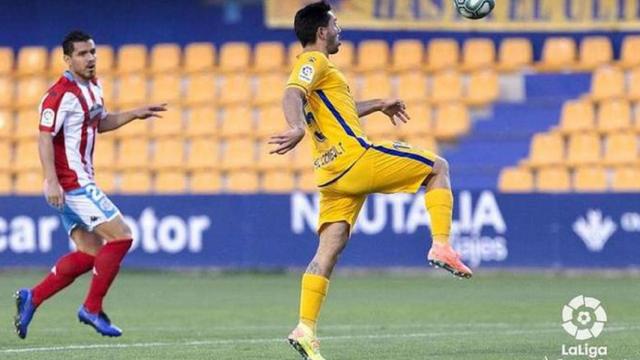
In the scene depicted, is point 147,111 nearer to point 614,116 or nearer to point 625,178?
point 625,178

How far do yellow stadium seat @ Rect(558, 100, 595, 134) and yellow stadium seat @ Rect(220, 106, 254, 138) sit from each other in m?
4.21

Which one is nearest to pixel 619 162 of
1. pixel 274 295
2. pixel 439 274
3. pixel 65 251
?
pixel 439 274

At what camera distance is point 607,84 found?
20000mm

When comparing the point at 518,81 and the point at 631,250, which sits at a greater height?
A: the point at 518,81

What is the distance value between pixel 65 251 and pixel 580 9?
7.81 m

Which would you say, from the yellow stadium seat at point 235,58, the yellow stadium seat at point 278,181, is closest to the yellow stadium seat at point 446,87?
the yellow stadium seat at point 278,181

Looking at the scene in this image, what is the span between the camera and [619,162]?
18922 mm

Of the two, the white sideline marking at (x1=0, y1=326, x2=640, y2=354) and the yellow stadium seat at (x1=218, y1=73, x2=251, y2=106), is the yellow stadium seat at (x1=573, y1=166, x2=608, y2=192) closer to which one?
the yellow stadium seat at (x1=218, y1=73, x2=251, y2=106)

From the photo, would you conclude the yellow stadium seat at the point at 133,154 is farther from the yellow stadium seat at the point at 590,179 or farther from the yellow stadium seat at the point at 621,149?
the yellow stadium seat at the point at 621,149

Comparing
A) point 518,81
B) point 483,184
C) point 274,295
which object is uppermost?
point 518,81

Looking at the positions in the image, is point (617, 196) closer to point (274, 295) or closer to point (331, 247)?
point (274, 295)

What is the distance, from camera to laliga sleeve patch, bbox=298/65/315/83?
8.88 m

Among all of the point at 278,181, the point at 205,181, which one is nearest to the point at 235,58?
the point at 205,181

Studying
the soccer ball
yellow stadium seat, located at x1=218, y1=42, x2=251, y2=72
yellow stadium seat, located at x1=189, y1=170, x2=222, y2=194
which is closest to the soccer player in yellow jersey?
the soccer ball
